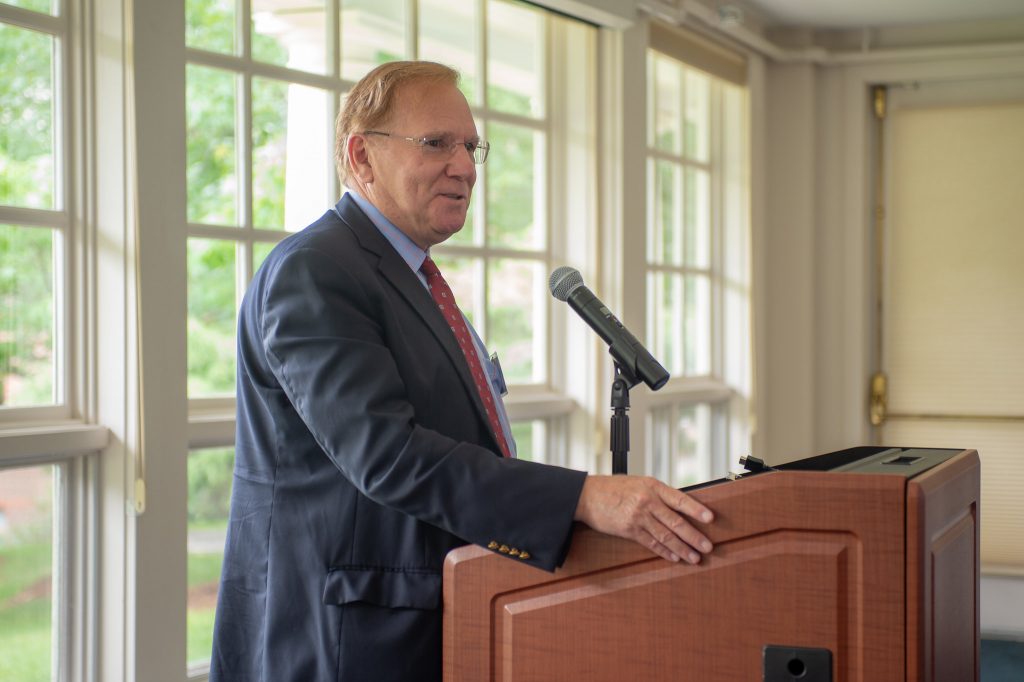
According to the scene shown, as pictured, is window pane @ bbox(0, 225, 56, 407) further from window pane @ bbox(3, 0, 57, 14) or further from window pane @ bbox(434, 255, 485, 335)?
window pane @ bbox(434, 255, 485, 335)

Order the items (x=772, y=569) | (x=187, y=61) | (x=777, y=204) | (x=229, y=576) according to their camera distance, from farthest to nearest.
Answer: (x=777, y=204), (x=187, y=61), (x=229, y=576), (x=772, y=569)

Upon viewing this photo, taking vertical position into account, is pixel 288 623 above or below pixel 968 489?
below

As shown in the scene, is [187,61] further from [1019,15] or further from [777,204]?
[1019,15]

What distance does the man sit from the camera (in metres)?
1.26

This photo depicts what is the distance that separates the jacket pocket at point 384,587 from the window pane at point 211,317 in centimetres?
127

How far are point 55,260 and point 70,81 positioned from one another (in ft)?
1.23

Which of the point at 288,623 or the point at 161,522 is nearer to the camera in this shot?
the point at 288,623

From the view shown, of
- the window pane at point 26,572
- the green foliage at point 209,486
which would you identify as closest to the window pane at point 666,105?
the green foliage at point 209,486

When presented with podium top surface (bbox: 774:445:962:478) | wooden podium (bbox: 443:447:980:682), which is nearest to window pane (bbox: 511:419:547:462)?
podium top surface (bbox: 774:445:962:478)

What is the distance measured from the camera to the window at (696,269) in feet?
14.3

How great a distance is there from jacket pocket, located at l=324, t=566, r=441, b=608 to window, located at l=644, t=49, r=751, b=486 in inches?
112

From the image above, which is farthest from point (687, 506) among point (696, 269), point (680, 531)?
point (696, 269)

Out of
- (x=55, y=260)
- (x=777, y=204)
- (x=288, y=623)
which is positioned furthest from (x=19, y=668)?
(x=777, y=204)

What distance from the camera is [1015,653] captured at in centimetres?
468
